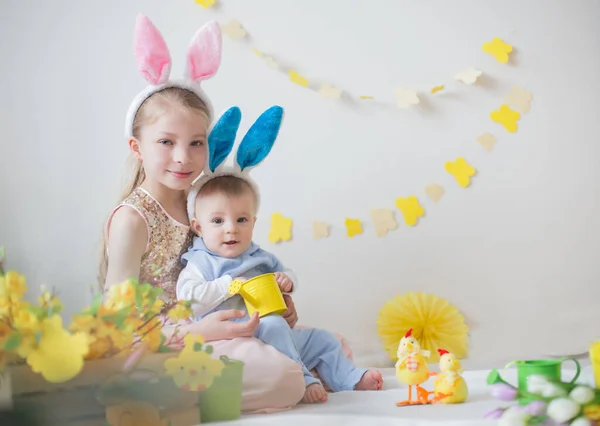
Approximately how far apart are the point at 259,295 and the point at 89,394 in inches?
18.0

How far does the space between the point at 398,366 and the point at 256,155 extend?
20.1 inches

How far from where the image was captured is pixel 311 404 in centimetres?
127

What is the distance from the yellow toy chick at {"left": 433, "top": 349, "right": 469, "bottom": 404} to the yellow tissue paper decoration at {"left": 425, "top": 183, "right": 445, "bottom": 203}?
2.82 ft

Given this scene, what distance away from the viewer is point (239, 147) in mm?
1508

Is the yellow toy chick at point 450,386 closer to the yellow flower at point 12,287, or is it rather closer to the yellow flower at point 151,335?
the yellow flower at point 151,335

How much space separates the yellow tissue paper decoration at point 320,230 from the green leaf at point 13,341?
1.22 m

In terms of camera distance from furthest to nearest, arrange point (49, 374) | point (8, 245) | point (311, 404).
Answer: point (8, 245)
point (311, 404)
point (49, 374)

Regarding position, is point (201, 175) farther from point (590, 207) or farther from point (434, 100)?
point (590, 207)

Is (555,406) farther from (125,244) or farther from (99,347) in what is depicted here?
(125,244)

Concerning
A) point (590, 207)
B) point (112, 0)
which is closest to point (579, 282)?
point (590, 207)

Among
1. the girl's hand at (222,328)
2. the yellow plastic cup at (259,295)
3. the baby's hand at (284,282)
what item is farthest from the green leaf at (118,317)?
the baby's hand at (284,282)

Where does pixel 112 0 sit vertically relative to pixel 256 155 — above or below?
above

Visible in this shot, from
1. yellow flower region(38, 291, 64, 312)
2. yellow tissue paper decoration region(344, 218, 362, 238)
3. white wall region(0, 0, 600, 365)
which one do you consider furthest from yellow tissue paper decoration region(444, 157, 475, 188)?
yellow flower region(38, 291, 64, 312)

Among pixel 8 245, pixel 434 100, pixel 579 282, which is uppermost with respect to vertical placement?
pixel 434 100
